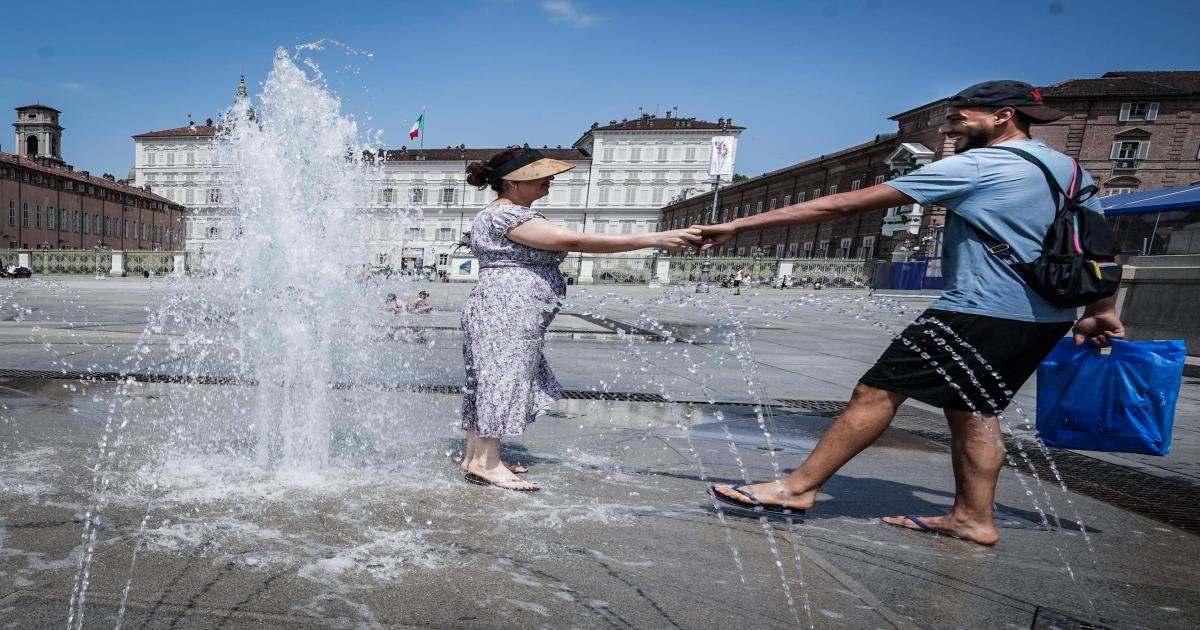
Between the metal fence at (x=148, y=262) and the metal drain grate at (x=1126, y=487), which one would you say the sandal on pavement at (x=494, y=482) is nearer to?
the metal drain grate at (x=1126, y=487)

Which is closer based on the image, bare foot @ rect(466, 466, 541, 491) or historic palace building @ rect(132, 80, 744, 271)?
bare foot @ rect(466, 466, 541, 491)

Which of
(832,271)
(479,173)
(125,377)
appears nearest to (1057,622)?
(479,173)

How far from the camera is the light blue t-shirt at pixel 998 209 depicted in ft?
7.73

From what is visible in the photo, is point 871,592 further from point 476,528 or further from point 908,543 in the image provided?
point 476,528

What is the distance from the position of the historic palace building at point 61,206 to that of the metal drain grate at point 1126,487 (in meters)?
64.1

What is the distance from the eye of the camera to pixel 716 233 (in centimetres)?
273

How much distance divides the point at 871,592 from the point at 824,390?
4078 mm

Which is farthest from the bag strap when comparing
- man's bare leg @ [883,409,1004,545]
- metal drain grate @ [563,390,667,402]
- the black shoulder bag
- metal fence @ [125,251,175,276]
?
metal fence @ [125,251,175,276]

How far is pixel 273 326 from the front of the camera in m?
3.41

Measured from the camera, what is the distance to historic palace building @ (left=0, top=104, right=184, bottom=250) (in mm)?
54188

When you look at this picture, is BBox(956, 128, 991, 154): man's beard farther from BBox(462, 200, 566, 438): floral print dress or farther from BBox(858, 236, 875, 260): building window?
BBox(858, 236, 875, 260): building window

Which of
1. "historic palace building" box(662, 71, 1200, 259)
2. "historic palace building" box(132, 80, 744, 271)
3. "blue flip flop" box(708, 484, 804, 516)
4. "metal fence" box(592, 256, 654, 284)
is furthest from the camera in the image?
"historic palace building" box(132, 80, 744, 271)

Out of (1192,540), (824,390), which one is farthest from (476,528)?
(824,390)

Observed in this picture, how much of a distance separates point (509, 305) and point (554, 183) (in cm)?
7988
